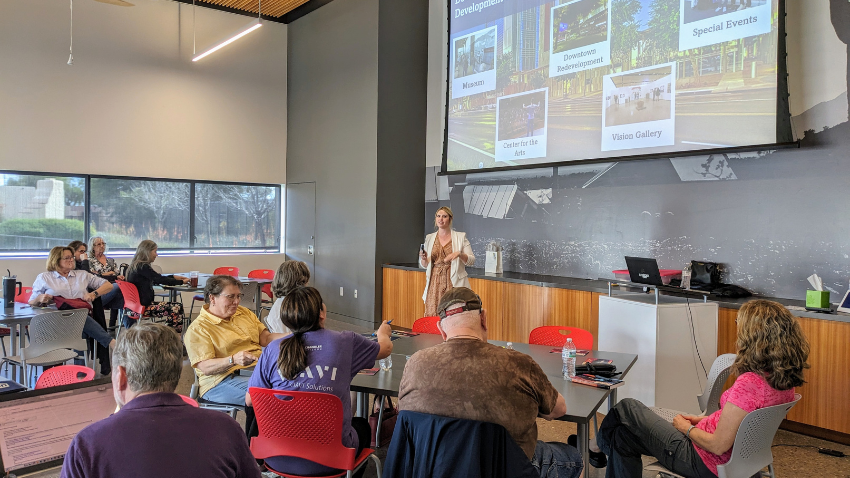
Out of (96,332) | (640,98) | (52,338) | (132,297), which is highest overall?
(640,98)

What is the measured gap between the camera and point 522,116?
22.3 ft

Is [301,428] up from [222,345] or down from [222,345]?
down

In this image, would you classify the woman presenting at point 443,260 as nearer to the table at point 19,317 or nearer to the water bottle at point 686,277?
the water bottle at point 686,277

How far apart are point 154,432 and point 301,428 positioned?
1.04m

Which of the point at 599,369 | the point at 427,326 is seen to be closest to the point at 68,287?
the point at 427,326

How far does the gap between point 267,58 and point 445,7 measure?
11.8 ft

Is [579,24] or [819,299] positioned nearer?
[819,299]

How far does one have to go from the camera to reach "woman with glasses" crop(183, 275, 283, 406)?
3061mm

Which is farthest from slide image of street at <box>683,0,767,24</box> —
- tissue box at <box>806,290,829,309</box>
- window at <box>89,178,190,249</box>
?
window at <box>89,178,190,249</box>

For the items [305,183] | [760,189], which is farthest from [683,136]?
[305,183]

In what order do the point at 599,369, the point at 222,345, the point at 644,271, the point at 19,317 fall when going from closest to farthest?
the point at 599,369
the point at 222,345
the point at 19,317
the point at 644,271

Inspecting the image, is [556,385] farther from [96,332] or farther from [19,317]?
[96,332]

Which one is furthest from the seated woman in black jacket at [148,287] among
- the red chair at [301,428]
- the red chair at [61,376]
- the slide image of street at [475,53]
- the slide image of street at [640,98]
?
the slide image of street at [640,98]

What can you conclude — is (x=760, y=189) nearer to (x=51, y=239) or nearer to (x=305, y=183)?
(x=305, y=183)
